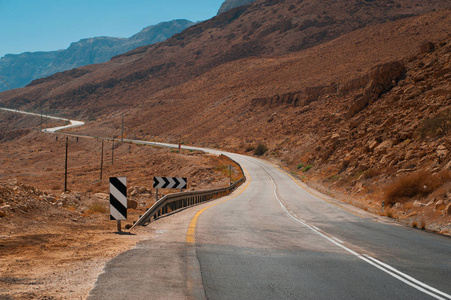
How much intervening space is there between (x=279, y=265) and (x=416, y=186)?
1389 cm

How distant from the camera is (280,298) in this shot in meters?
4.73

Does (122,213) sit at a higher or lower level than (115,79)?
lower

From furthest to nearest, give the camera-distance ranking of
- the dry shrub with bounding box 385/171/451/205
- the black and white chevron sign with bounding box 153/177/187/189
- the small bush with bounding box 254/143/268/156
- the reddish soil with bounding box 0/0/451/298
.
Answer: the small bush with bounding box 254/143/268/156 < the reddish soil with bounding box 0/0/451/298 < the dry shrub with bounding box 385/171/451/205 < the black and white chevron sign with bounding box 153/177/187/189

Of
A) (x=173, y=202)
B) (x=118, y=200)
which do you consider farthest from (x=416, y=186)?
(x=118, y=200)

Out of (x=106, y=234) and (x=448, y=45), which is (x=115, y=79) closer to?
(x=448, y=45)

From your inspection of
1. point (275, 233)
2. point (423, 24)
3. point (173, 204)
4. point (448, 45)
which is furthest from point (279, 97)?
point (275, 233)

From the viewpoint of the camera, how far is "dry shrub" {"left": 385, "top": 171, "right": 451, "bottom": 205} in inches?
662

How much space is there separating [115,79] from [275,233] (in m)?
144

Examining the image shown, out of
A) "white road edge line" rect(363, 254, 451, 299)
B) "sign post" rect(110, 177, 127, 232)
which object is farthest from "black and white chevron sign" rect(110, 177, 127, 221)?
"white road edge line" rect(363, 254, 451, 299)

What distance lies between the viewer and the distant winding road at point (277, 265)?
16.3ft

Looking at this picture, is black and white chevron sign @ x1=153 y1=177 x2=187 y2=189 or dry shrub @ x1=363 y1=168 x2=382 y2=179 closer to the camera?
black and white chevron sign @ x1=153 y1=177 x2=187 y2=189

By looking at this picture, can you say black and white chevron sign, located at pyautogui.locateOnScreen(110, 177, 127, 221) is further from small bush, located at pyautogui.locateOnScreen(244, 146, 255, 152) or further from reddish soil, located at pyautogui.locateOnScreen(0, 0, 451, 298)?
small bush, located at pyautogui.locateOnScreen(244, 146, 255, 152)

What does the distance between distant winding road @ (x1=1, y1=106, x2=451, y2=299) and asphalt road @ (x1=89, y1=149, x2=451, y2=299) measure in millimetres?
13

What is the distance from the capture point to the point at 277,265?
646 cm
